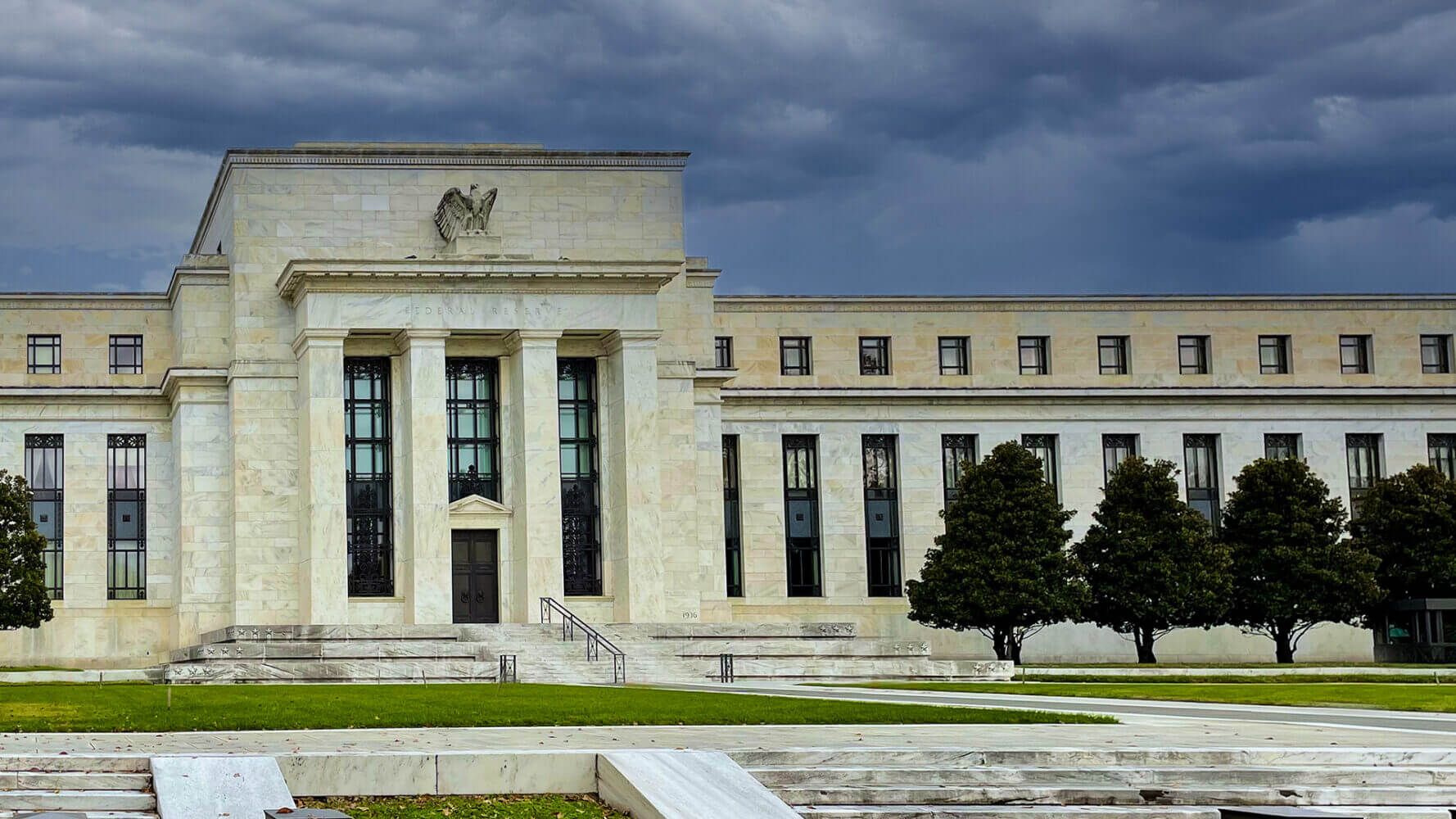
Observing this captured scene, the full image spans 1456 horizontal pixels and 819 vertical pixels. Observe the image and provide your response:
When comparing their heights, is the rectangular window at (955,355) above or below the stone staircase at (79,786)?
above

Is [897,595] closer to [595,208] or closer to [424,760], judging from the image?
[595,208]

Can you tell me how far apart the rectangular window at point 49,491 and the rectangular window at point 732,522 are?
2373 cm

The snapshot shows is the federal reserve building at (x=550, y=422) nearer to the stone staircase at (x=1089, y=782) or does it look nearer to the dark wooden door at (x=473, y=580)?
the dark wooden door at (x=473, y=580)

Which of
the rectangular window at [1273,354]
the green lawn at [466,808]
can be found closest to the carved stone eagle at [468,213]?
the rectangular window at [1273,354]

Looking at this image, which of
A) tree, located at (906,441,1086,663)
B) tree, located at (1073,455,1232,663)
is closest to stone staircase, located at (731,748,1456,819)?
tree, located at (906,441,1086,663)

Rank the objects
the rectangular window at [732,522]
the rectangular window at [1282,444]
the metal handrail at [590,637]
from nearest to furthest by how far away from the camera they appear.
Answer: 1. the metal handrail at [590,637]
2. the rectangular window at [732,522]
3. the rectangular window at [1282,444]

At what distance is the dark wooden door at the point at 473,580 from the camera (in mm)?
64125

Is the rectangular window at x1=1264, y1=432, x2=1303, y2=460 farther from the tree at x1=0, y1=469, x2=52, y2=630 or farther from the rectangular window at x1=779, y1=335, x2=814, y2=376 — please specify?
the tree at x1=0, y1=469, x2=52, y2=630

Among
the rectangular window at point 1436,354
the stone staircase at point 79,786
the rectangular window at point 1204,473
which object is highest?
the rectangular window at point 1436,354

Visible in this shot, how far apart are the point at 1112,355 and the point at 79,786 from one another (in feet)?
200

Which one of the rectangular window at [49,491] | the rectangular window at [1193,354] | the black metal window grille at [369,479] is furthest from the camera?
the rectangular window at [1193,354]

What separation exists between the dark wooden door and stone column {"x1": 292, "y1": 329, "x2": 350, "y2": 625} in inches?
151

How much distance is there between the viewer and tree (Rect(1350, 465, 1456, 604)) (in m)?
64.5

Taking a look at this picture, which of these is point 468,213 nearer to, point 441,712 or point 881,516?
point 881,516
